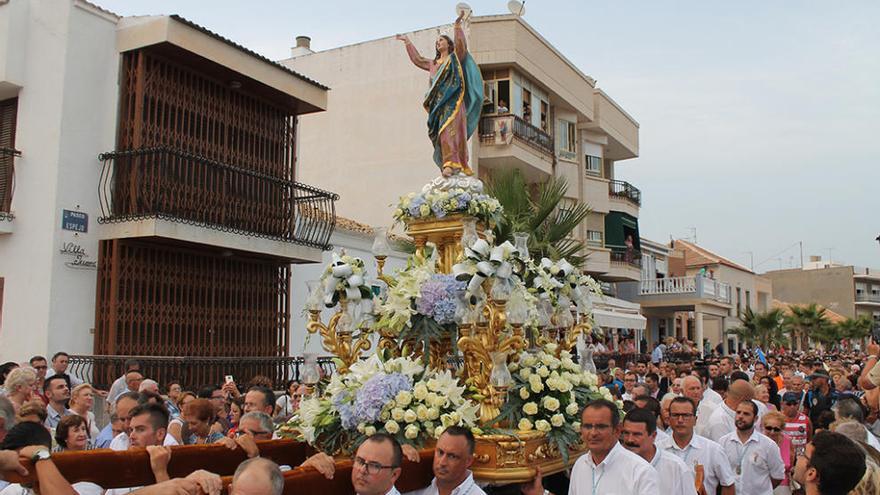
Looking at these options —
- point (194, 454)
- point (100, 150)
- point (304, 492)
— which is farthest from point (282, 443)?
point (100, 150)

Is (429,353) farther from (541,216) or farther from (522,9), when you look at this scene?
(522,9)

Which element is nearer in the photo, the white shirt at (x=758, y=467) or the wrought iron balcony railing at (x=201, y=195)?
the white shirt at (x=758, y=467)

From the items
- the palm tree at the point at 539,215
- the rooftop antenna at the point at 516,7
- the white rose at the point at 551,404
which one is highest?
the rooftop antenna at the point at 516,7

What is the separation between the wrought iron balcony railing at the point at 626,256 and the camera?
3095 centimetres

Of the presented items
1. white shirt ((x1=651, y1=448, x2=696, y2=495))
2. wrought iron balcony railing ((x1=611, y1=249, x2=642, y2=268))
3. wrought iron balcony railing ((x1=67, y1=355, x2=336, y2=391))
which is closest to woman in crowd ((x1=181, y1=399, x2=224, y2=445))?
white shirt ((x1=651, y1=448, x2=696, y2=495))

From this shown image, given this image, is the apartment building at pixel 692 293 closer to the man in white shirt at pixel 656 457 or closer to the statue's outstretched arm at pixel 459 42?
the statue's outstretched arm at pixel 459 42

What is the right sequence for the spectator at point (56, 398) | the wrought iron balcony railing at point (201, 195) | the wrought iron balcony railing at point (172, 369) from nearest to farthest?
the spectator at point (56, 398), the wrought iron balcony railing at point (172, 369), the wrought iron balcony railing at point (201, 195)

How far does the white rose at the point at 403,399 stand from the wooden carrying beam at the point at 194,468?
35 centimetres

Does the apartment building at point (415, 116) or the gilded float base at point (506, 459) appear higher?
the apartment building at point (415, 116)

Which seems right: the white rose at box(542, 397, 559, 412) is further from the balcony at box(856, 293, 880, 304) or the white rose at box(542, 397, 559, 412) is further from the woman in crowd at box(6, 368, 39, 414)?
the balcony at box(856, 293, 880, 304)

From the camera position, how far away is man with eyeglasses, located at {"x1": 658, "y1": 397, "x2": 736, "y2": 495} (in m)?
5.63

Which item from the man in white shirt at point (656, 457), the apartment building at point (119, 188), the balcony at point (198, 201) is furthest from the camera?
the balcony at point (198, 201)

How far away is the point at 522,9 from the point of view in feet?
79.8

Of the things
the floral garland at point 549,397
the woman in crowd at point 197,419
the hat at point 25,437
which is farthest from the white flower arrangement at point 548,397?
the hat at point 25,437
